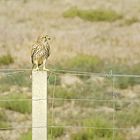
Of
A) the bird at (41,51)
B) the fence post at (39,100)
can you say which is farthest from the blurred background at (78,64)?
the fence post at (39,100)

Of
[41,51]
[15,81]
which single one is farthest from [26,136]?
[15,81]

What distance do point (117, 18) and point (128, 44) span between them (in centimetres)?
719

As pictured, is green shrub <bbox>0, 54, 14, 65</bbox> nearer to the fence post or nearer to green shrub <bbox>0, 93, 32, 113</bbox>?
green shrub <bbox>0, 93, 32, 113</bbox>

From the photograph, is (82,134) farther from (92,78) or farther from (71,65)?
(71,65)

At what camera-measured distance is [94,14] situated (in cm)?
3030

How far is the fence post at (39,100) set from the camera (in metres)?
7.74

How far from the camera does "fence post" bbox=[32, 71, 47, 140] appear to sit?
305 inches

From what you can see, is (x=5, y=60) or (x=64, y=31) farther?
(x=64, y=31)

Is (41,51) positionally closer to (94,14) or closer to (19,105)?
(19,105)

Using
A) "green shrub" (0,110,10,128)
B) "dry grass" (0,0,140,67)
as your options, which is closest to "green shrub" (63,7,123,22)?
"dry grass" (0,0,140,67)

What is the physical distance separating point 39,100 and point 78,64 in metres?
11.8

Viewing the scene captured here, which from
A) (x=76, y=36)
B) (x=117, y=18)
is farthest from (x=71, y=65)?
(x=117, y=18)

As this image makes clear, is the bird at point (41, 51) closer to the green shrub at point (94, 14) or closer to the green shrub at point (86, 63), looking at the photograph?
the green shrub at point (86, 63)

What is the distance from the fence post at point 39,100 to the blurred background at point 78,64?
605 mm
